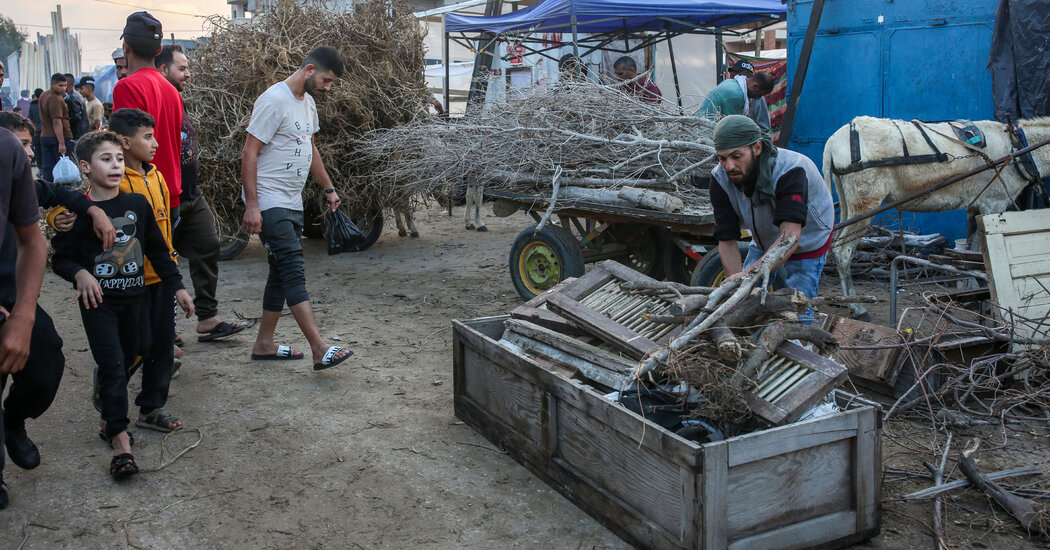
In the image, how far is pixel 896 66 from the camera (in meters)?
8.91

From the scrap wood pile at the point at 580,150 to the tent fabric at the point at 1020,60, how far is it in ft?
11.6

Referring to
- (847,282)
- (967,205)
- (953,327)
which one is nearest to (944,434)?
(953,327)

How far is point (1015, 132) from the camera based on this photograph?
6516 mm

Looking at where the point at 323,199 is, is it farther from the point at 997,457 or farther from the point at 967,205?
the point at 997,457

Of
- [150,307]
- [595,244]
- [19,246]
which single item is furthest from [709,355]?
[595,244]

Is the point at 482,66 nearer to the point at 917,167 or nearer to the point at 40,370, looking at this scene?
the point at 917,167

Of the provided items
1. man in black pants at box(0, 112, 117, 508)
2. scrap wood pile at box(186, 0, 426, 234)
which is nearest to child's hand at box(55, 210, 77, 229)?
man in black pants at box(0, 112, 117, 508)

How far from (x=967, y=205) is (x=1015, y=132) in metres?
0.70

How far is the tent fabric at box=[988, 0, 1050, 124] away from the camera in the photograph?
24.7ft

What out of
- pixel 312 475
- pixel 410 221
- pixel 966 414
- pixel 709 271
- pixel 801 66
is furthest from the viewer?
pixel 410 221

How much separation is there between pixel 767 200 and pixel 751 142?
343 mm

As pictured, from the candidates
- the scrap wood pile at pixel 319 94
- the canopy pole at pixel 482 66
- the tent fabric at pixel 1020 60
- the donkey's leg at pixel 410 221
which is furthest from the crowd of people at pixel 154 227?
the tent fabric at pixel 1020 60

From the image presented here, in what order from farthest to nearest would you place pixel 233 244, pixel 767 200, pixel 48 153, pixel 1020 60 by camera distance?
pixel 48 153 → pixel 233 244 → pixel 1020 60 → pixel 767 200

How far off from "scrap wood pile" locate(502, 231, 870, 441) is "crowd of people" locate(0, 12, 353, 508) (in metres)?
2.00
